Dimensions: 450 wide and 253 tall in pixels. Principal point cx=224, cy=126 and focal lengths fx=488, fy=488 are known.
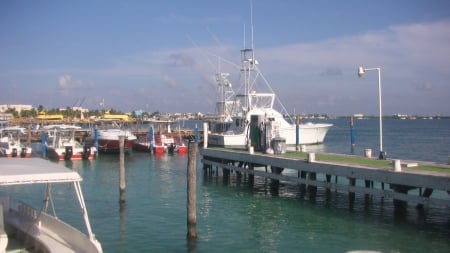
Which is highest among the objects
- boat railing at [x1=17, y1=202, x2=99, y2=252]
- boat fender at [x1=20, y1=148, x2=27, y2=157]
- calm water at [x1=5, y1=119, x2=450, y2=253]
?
boat fender at [x1=20, y1=148, x2=27, y2=157]

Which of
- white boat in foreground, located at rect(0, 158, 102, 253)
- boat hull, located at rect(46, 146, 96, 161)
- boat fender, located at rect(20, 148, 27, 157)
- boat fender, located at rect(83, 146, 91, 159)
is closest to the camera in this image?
white boat in foreground, located at rect(0, 158, 102, 253)

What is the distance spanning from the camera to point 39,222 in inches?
591

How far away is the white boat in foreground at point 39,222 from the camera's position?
1238cm

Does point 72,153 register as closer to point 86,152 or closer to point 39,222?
point 86,152

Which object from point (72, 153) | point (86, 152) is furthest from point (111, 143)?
point (72, 153)

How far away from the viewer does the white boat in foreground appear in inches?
487

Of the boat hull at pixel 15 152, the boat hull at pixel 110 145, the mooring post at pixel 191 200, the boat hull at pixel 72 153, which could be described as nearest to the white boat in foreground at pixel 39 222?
the mooring post at pixel 191 200

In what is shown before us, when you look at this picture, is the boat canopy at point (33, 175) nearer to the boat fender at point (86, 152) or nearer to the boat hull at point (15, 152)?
the boat fender at point (86, 152)

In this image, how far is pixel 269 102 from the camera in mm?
73562

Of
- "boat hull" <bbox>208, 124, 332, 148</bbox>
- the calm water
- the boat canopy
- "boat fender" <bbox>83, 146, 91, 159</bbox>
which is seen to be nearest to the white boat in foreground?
the boat canopy

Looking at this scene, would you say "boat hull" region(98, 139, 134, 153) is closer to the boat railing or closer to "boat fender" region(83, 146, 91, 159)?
"boat fender" region(83, 146, 91, 159)

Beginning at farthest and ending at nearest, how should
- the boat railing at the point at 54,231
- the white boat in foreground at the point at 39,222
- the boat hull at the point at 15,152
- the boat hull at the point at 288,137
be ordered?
the boat hull at the point at 288,137 < the boat hull at the point at 15,152 < the boat railing at the point at 54,231 < the white boat in foreground at the point at 39,222

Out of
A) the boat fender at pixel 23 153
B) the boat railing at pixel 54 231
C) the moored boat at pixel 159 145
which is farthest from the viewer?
the moored boat at pixel 159 145

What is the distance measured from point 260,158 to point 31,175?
20882 mm
